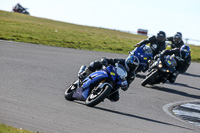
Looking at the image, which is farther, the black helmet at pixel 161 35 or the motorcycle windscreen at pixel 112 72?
the black helmet at pixel 161 35

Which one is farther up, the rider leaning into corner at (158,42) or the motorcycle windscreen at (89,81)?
the rider leaning into corner at (158,42)

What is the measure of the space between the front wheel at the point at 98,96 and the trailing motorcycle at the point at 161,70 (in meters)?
5.04

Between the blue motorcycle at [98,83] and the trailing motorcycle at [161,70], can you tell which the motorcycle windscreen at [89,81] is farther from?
the trailing motorcycle at [161,70]

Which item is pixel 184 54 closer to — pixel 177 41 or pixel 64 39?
pixel 177 41

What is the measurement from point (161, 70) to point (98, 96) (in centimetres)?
560

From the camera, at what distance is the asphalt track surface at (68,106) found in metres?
6.46

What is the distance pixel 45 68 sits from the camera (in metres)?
14.5

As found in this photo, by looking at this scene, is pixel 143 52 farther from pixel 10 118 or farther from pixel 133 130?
pixel 10 118

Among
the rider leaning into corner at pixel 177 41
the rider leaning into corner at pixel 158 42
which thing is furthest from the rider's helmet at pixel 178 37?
the rider leaning into corner at pixel 158 42

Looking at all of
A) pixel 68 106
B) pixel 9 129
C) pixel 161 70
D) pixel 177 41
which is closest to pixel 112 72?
pixel 68 106

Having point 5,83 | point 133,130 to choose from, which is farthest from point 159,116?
point 5,83

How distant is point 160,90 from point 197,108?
2.66m

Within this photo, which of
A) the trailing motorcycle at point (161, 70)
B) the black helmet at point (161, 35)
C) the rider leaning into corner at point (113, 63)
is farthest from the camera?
the black helmet at point (161, 35)

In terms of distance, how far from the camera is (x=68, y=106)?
8227 millimetres
